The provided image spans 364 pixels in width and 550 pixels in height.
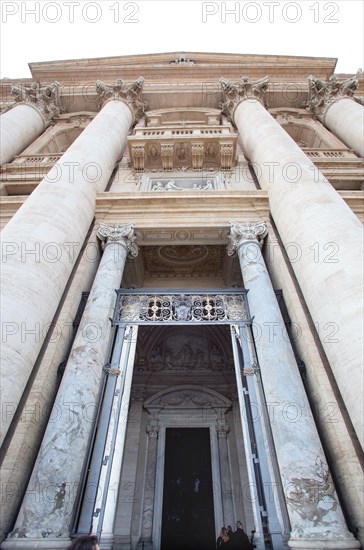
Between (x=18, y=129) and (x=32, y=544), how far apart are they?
1195 cm

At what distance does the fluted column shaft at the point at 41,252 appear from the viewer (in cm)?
433

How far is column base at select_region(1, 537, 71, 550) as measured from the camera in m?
3.25

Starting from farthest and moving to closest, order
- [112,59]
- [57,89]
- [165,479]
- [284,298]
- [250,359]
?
[112,59], [57,89], [165,479], [284,298], [250,359]

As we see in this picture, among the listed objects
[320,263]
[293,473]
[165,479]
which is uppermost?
[320,263]

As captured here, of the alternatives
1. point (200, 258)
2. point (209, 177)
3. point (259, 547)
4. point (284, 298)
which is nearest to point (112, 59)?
point (209, 177)

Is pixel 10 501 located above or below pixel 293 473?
below

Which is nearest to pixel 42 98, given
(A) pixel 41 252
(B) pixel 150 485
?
(A) pixel 41 252

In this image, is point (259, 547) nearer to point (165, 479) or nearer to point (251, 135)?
point (165, 479)

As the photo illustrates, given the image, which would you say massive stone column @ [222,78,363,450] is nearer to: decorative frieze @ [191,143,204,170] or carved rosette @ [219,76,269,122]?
decorative frieze @ [191,143,204,170]

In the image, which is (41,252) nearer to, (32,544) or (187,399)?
(32,544)

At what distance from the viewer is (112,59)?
17422 mm

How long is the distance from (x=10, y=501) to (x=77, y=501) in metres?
0.70

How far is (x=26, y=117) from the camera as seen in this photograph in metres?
12.6

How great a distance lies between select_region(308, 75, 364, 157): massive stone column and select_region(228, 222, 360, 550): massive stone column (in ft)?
26.6
